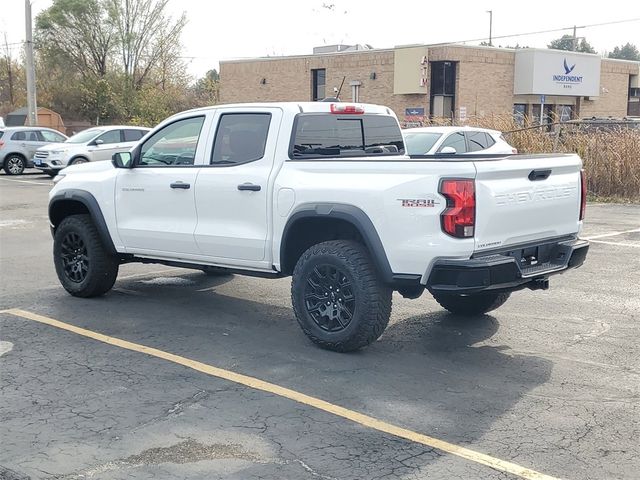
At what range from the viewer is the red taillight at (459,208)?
18.1ft

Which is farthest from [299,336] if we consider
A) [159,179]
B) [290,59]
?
[290,59]

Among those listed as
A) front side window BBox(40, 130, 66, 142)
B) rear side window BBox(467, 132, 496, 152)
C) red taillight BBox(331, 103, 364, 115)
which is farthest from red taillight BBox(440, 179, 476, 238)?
front side window BBox(40, 130, 66, 142)

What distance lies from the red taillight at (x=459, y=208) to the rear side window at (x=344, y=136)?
1.69 m

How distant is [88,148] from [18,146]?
13.8ft

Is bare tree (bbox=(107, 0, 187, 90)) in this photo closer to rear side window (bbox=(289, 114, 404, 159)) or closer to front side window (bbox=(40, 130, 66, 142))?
front side window (bbox=(40, 130, 66, 142))

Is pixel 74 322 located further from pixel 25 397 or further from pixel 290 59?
pixel 290 59

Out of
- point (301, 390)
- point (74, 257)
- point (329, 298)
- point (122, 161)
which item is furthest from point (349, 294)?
point (74, 257)

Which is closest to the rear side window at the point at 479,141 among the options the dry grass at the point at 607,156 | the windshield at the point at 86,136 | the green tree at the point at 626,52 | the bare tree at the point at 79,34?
the dry grass at the point at 607,156

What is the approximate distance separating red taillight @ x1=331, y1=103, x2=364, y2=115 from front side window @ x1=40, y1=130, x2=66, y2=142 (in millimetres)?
21774

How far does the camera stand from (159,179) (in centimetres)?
757

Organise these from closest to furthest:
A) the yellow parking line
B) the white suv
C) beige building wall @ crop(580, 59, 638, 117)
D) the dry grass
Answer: the yellow parking line < the dry grass < the white suv < beige building wall @ crop(580, 59, 638, 117)

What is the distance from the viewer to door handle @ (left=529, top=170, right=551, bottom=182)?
600cm

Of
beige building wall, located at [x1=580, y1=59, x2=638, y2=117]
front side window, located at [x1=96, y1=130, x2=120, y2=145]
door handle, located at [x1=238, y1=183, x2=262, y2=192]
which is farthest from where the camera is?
beige building wall, located at [x1=580, y1=59, x2=638, y2=117]

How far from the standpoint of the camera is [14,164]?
26359 millimetres
